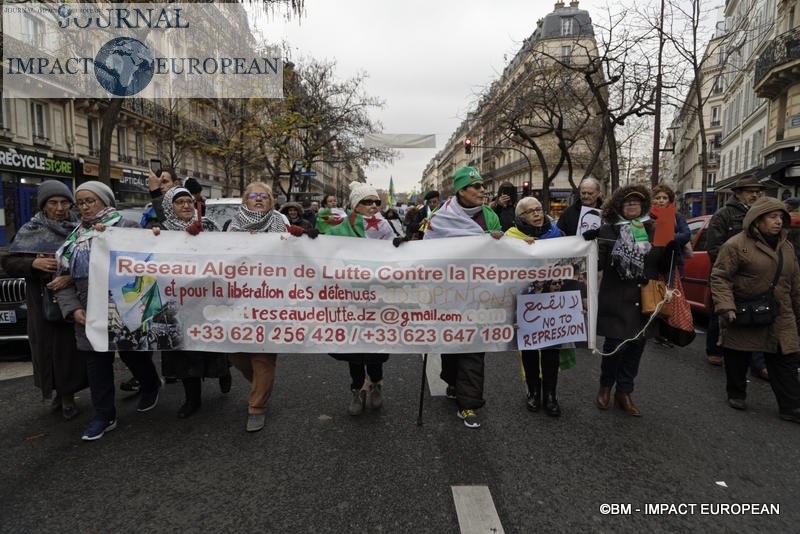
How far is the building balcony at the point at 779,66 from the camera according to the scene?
20078mm

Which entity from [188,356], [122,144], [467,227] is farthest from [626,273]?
[122,144]

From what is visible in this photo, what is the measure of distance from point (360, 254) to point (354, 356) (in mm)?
786

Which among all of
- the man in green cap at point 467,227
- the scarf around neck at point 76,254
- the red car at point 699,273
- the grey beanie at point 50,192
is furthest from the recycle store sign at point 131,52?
the red car at point 699,273

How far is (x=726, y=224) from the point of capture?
5.46 metres

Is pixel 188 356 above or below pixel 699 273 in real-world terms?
below

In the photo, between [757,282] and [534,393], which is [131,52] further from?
[757,282]

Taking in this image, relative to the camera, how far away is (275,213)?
3.80m

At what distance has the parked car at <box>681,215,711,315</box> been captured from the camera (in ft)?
22.6

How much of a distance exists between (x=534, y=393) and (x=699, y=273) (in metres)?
4.50

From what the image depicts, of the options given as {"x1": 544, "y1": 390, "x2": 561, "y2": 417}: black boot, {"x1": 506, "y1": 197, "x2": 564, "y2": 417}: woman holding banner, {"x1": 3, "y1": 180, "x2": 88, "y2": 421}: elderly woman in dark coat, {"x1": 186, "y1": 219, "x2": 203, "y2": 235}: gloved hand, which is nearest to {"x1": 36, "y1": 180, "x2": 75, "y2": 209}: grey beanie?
{"x1": 3, "y1": 180, "x2": 88, "y2": 421}: elderly woman in dark coat

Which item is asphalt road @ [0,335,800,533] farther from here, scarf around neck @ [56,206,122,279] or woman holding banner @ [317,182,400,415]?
scarf around neck @ [56,206,122,279]

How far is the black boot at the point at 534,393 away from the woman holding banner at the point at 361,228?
47.8 inches

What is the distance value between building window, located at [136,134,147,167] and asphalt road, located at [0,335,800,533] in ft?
87.2

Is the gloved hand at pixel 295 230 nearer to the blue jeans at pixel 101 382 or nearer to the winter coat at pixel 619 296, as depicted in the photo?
the blue jeans at pixel 101 382
